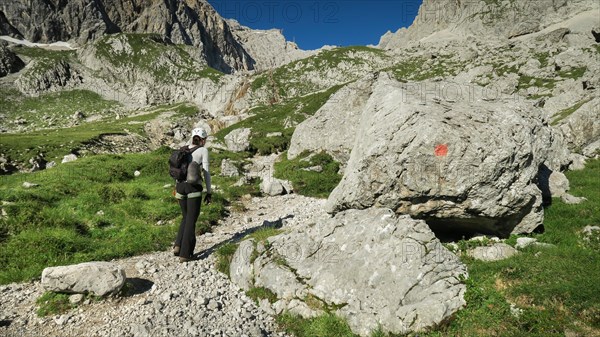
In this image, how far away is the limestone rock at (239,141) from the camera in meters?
38.2

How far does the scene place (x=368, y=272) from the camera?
8.41m

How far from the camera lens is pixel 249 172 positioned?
28281 mm

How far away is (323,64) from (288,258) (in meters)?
125

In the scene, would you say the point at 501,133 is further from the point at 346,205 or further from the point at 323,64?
the point at 323,64

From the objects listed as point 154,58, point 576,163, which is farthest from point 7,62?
point 576,163

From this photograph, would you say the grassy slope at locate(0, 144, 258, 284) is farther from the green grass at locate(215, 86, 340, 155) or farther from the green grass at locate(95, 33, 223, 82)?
the green grass at locate(95, 33, 223, 82)

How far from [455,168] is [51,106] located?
511 feet

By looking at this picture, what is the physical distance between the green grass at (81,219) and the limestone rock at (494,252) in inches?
439

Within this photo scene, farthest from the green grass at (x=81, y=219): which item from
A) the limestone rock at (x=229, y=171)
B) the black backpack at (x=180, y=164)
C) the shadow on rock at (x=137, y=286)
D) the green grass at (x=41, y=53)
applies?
the green grass at (x=41, y=53)

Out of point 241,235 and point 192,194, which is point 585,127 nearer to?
point 241,235

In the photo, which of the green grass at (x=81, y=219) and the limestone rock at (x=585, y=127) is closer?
the green grass at (x=81, y=219)

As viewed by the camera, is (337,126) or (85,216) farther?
(337,126)

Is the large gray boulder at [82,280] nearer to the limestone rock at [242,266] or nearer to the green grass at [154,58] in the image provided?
the limestone rock at [242,266]

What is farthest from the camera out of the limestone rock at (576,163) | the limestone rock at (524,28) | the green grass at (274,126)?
the limestone rock at (524,28)
